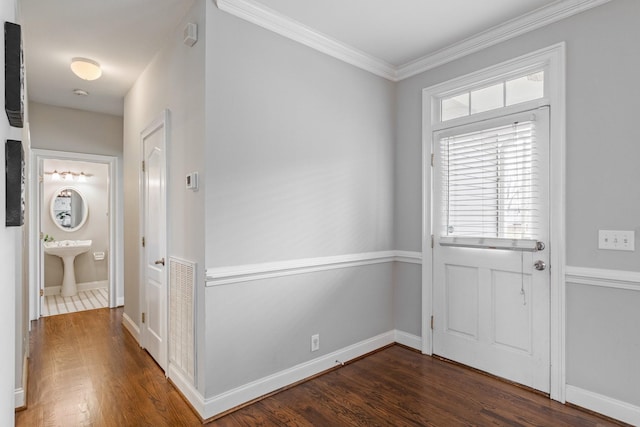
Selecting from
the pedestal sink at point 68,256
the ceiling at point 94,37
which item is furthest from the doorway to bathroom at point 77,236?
the ceiling at point 94,37

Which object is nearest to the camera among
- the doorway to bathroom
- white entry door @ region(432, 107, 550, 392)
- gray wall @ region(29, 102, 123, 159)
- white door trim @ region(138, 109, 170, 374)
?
white entry door @ region(432, 107, 550, 392)

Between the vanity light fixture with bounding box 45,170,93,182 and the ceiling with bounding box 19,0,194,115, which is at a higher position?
the ceiling with bounding box 19,0,194,115

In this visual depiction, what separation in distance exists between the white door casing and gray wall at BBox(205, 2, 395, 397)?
0.78 m

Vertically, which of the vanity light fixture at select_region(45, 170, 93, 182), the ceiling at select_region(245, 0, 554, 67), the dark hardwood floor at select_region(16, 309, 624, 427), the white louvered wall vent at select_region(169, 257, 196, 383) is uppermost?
the ceiling at select_region(245, 0, 554, 67)

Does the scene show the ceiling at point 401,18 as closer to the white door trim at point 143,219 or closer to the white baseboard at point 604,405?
the white door trim at point 143,219

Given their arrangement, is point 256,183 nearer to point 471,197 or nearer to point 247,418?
point 247,418

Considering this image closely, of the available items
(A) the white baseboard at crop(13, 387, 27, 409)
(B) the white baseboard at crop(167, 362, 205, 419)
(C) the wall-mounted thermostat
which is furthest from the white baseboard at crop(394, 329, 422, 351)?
(A) the white baseboard at crop(13, 387, 27, 409)

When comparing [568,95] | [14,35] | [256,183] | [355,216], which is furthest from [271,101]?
[568,95]

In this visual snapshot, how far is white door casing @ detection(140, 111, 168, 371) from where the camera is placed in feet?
9.27

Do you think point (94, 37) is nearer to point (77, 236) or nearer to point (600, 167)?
point (600, 167)

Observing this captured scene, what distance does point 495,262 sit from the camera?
2.76m

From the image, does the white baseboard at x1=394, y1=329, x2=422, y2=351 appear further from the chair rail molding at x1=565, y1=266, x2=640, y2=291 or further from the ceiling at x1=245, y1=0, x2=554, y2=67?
the ceiling at x1=245, y1=0, x2=554, y2=67

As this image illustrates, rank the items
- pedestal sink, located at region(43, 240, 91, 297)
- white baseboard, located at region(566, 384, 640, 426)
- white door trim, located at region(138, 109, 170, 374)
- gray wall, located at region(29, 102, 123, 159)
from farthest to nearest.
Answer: pedestal sink, located at region(43, 240, 91, 297)
gray wall, located at region(29, 102, 123, 159)
white door trim, located at region(138, 109, 170, 374)
white baseboard, located at region(566, 384, 640, 426)

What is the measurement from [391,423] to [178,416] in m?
1.34
